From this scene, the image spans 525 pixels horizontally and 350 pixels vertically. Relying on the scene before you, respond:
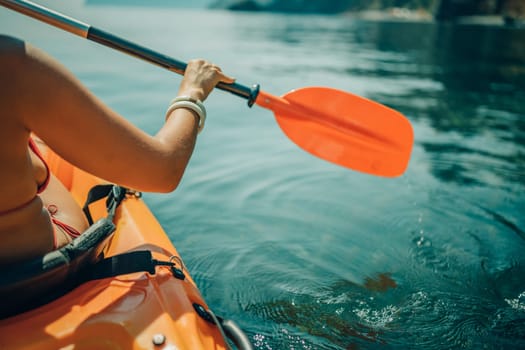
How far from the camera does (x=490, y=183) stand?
435 centimetres

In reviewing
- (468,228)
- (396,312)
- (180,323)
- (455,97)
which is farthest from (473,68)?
(180,323)

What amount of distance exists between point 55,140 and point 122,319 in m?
0.66

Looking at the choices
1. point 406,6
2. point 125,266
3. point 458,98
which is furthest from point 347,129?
point 406,6

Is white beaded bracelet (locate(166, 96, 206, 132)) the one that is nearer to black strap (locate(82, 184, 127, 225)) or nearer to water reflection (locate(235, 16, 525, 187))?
black strap (locate(82, 184, 127, 225))

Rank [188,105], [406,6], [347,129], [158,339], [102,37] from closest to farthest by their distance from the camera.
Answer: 1. [158,339]
2. [188,105]
3. [102,37]
4. [347,129]
5. [406,6]

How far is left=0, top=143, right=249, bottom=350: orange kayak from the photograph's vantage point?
137cm

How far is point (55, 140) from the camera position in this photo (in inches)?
44.8

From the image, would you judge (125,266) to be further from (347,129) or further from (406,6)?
(406,6)

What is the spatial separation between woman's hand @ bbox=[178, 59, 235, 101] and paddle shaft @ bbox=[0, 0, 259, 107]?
0.58m

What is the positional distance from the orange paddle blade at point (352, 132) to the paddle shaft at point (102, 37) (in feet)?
1.94

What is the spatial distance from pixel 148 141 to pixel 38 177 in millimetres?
575

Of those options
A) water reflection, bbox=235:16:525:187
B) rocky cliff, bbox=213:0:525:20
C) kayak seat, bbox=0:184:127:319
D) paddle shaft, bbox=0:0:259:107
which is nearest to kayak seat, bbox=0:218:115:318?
kayak seat, bbox=0:184:127:319

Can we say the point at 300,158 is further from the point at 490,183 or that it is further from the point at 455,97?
the point at 455,97

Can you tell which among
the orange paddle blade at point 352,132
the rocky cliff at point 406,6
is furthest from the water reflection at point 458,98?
the rocky cliff at point 406,6
